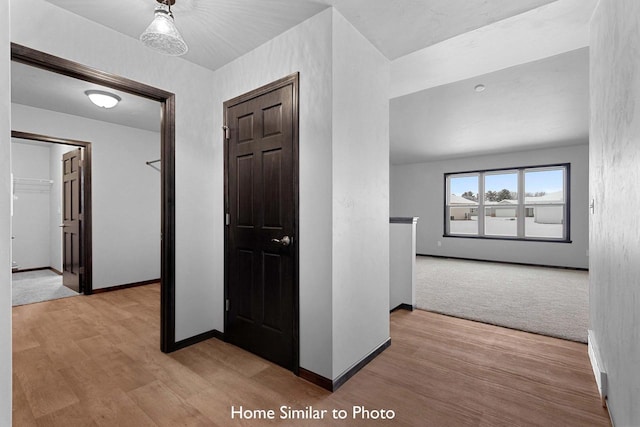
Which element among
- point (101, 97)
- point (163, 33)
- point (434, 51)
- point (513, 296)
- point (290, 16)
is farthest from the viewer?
point (513, 296)

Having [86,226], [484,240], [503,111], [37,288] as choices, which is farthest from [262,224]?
[484,240]

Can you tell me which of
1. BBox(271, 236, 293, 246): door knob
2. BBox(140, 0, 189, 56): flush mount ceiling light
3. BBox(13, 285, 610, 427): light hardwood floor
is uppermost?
BBox(140, 0, 189, 56): flush mount ceiling light

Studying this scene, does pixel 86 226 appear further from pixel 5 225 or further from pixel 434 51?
pixel 434 51

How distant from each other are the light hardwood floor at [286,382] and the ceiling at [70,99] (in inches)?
98.6

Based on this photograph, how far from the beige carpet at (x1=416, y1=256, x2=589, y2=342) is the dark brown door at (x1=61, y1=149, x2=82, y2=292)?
4853 mm

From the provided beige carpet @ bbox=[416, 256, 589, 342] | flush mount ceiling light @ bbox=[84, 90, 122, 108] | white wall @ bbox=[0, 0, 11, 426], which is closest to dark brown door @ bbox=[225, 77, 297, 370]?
white wall @ bbox=[0, 0, 11, 426]

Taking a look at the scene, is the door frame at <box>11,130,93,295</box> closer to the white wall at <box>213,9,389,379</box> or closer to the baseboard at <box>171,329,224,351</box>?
the baseboard at <box>171,329,224,351</box>

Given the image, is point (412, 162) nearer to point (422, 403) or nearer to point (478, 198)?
point (478, 198)

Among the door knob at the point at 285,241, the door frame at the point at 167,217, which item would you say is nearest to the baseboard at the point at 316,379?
the door knob at the point at 285,241

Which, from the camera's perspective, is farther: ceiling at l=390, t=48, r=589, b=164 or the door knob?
ceiling at l=390, t=48, r=589, b=164

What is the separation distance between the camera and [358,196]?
90.3 inches

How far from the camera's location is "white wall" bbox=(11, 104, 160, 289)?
427 centimetres

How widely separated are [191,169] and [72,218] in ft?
10.6

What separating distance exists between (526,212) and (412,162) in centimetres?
290
